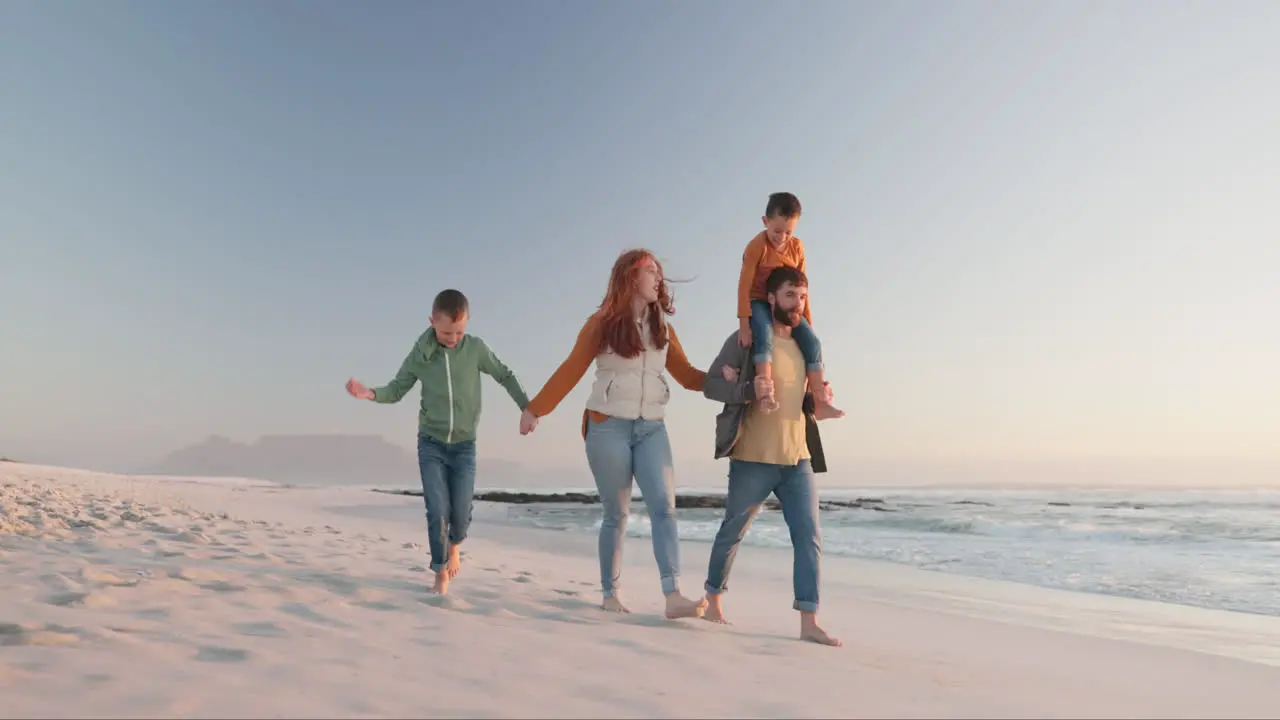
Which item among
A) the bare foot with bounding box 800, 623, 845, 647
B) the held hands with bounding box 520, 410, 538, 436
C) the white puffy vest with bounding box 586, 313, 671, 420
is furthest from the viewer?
the held hands with bounding box 520, 410, 538, 436

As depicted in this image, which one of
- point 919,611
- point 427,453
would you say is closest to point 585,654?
point 427,453

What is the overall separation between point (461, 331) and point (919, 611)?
4.18 m

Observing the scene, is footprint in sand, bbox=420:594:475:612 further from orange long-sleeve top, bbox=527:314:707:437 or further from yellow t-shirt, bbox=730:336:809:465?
yellow t-shirt, bbox=730:336:809:465

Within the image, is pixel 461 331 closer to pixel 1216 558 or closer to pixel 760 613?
pixel 760 613

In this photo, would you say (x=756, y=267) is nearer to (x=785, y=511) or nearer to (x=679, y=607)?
(x=785, y=511)

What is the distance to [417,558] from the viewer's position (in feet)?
23.9

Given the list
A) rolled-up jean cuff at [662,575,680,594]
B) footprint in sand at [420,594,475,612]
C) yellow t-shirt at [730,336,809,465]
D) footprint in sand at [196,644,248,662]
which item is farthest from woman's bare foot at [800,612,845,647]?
footprint in sand at [196,644,248,662]

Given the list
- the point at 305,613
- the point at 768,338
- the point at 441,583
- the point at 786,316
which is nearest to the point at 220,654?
the point at 305,613

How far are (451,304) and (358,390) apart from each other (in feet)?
2.59

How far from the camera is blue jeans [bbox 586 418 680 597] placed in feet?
14.3

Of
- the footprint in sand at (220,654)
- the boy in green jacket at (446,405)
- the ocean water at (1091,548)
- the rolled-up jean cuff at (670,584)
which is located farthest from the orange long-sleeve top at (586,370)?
the ocean water at (1091,548)

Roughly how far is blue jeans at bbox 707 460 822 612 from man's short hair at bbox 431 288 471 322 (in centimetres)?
194

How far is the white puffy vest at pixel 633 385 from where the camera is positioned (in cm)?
441

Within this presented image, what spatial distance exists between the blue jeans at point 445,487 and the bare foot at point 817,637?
7.09ft
